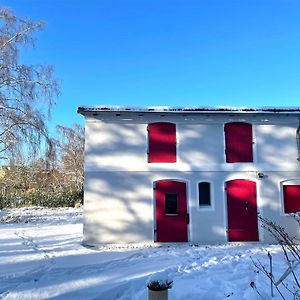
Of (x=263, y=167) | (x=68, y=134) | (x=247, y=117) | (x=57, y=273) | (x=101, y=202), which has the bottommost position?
(x=57, y=273)

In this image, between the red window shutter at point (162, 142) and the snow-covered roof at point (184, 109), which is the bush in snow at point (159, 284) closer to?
the red window shutter at point (162, 142)

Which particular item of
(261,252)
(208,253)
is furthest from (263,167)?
(208,253)

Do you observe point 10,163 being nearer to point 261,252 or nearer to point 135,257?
point 135,257

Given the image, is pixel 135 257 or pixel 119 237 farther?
pixel 119 237

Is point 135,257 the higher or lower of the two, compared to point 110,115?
lower

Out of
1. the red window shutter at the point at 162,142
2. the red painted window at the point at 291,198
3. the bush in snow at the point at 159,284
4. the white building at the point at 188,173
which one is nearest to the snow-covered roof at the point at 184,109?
the white building at the point at 188,173

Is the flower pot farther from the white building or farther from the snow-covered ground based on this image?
the white building

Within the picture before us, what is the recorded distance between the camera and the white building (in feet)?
36.4

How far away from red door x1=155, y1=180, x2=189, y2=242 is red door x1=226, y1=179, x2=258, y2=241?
5.19ft

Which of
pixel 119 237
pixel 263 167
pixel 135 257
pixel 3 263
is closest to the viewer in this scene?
pixel 3 263

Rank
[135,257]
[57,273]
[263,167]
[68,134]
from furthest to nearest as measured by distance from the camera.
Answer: [68,134] < [263,167] < [135,257] < [57,273]

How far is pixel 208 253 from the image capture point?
941cm

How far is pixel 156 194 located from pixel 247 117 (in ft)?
14.2

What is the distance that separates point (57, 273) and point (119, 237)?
381cm
